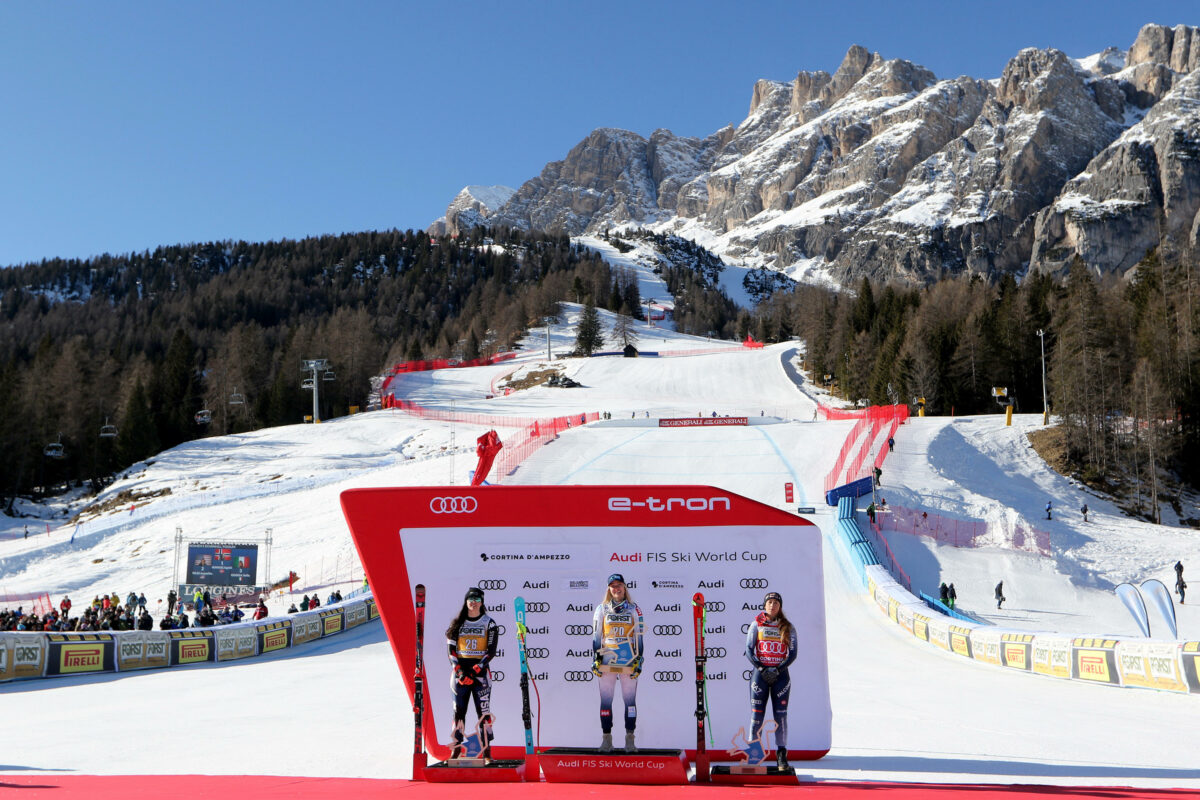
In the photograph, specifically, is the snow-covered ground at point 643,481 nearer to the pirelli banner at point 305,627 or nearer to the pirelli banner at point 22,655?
the pirelli banner at point 22,655

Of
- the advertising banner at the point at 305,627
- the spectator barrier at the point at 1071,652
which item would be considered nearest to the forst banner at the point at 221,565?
the advertising banner at the point at 305,627

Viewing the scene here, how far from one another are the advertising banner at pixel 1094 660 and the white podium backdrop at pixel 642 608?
25.9 feet

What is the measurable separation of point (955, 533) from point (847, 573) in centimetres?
785

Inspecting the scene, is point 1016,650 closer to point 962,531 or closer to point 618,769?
point 618,769

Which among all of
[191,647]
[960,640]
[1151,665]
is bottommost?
[191,647]

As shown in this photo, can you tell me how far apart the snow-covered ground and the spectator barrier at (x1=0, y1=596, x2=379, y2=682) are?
1.82 feet

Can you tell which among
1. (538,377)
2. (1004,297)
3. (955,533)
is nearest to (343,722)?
(955,533)

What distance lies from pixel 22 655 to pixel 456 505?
12.1 meters

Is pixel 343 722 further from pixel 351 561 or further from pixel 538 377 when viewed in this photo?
pixel 538 377

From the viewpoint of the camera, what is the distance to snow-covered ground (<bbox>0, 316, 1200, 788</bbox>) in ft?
22.9

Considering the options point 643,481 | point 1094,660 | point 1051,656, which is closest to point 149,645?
point 1051,656

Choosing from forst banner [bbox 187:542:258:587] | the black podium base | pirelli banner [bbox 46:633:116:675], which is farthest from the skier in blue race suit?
forst banner [bbox 187:542:258:587]

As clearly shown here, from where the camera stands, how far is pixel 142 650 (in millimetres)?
15031

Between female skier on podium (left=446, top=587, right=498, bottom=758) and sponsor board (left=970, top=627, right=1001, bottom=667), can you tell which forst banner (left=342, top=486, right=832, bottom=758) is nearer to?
female skier on podium (left=446, top=587, right=498, bottom=758)
